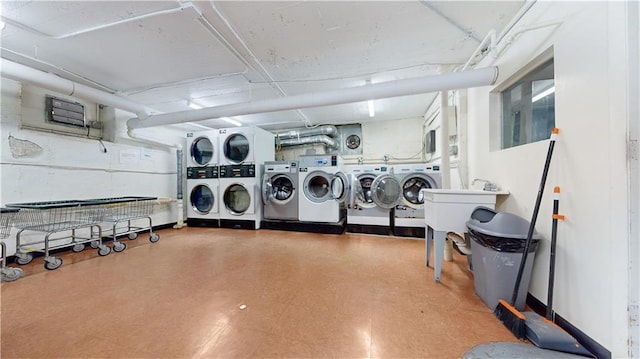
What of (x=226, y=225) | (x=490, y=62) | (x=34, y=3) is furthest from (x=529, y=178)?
(x=226, y=225)

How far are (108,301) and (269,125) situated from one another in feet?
15.2

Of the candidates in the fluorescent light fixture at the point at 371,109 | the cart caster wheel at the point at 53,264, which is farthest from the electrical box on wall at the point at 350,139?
the cart caster wheel at the point at 53,264

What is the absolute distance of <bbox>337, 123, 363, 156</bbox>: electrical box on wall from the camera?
5.78 m

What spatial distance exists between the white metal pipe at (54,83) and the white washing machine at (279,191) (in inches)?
96.2

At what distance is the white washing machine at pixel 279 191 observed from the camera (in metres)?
4.29

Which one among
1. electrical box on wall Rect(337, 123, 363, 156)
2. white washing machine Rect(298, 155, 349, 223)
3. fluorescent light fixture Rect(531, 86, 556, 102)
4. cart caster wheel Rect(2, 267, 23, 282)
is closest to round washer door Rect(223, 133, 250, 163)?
white washing machine Rect(298, 155, 349, 223)

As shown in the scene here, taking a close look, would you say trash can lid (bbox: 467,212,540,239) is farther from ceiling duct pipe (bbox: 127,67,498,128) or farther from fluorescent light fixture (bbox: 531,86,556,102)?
ceiling duct pipe (bbox: 127,67,498,128)

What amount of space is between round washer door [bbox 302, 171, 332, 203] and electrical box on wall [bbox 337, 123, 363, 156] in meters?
1.80

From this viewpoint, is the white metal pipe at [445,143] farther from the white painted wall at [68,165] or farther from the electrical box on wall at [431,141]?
the white painted wall at [68,165]

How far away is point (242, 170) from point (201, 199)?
133cm

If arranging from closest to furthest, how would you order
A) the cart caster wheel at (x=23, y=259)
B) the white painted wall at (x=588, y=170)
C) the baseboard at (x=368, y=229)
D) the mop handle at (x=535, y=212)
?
the white painted wall at (x=588, y=170) → the mop handle at (x=535, y=212) → the cart caster wheel at (x=23, y=259) → the baseboard at (x=368, y=229)

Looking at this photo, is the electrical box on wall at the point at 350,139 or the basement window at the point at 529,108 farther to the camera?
the electrical box on wall at the point at 350,139

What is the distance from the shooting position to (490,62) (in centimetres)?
225

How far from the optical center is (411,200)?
372cm
